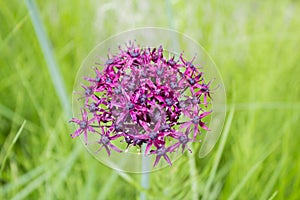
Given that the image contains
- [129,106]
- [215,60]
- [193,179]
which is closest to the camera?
[129,106]

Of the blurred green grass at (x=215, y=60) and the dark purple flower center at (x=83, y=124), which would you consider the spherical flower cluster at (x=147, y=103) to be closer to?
the dark purple flower center at (x=83, y=124)

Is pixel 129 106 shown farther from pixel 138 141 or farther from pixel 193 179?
pixel 193 179

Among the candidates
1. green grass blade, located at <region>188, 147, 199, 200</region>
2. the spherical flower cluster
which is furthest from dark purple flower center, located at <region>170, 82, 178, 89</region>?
green grass blade, located at <region>188, 147, 199, 200</region>

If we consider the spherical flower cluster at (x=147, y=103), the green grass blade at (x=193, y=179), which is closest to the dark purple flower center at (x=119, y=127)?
the spherical flower cluster at (x=147, y=103)

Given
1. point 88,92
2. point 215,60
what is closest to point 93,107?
point 88,92

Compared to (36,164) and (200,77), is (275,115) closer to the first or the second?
(36,164)

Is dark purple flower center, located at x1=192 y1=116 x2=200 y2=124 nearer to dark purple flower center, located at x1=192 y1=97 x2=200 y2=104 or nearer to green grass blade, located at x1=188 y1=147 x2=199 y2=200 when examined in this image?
dark purple flower center, located at x1=192 y1=97 x2=200 y2=104
